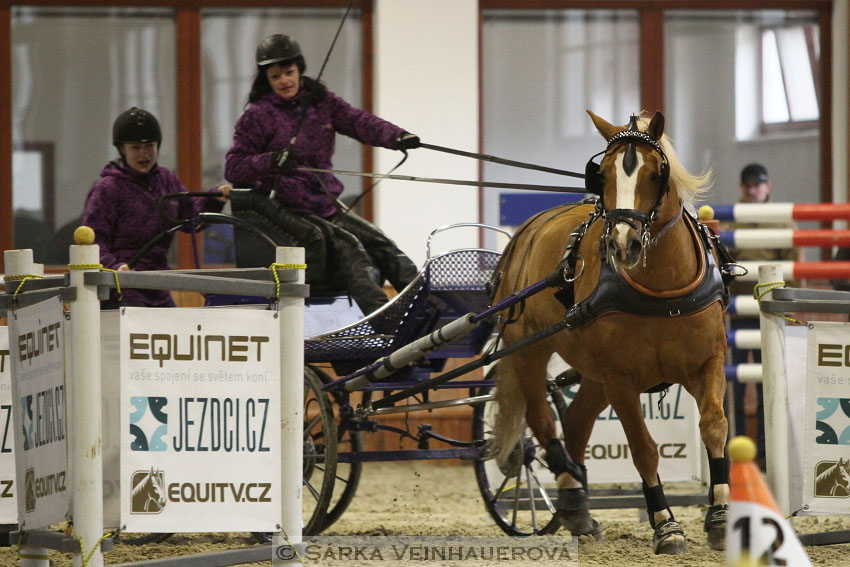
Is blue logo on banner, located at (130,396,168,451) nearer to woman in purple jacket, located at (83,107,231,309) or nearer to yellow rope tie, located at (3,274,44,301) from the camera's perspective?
yellow rope tie, located at (3,274,44,301)

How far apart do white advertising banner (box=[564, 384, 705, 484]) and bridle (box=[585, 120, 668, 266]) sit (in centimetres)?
169

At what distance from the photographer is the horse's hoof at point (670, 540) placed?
459cm

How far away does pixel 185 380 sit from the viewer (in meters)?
3.80

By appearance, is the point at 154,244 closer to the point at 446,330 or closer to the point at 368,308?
the point at 368,308

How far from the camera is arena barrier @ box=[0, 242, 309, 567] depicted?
3652mm

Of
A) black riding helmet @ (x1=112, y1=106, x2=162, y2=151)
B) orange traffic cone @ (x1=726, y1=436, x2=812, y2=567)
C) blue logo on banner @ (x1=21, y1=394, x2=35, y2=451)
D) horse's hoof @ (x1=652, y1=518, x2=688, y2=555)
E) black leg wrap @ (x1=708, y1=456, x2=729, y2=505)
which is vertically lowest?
horse's hoof @ (x1=652, y1=518, x2=688, y2=555)

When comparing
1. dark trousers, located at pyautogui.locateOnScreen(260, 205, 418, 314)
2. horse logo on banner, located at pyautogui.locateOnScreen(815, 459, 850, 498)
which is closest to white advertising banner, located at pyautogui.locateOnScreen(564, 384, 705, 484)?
dark trousers, located at pyautogui.locateOnScreen(260, 205, 418, 314)

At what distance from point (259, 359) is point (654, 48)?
6237 mm

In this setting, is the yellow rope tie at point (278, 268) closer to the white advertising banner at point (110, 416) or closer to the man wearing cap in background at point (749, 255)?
the white advertising banner at point (110, 416)

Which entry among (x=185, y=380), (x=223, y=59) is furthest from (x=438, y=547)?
(x=223, y=59)

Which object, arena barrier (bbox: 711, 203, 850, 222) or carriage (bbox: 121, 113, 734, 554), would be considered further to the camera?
arena barrier (bbox: 711, 203, 850, 222)

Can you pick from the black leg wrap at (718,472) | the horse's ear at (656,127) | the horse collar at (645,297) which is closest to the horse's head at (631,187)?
the horse's ear at (656,127)

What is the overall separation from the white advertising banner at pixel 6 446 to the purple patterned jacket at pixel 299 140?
4.79 feet

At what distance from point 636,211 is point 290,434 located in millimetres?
1345
